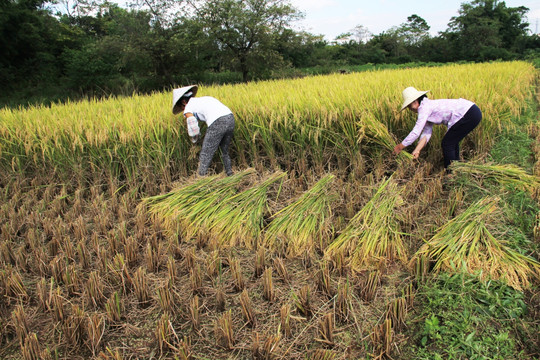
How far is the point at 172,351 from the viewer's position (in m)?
1.56

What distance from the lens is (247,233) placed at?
2449 mm

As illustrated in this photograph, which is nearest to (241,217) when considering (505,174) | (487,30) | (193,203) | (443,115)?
(193,203)

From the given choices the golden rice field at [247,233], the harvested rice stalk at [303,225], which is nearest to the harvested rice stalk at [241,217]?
the golden rice field at [247,233]

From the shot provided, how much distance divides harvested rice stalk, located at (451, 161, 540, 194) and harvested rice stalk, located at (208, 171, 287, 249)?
1563 mm

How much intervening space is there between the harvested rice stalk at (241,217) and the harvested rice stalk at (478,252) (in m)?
1.14

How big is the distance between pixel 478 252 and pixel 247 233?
1.48m

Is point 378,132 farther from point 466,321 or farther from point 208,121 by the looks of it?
point 466,321

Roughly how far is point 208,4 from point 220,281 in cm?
1402

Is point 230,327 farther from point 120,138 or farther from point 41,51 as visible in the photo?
point 41,51

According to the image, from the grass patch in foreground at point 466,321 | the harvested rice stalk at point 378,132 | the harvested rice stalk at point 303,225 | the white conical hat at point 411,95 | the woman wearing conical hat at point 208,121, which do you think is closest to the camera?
the grass patch in foreground at point 466,321

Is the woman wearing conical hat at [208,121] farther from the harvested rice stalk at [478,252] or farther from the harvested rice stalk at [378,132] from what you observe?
the harvested rice stalk at [478,252]

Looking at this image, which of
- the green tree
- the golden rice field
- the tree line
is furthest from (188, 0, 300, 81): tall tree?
the green tree

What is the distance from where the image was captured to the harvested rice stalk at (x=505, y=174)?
2502 millimetres

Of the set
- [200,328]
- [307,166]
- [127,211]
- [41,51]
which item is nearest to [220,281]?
[200,328]
